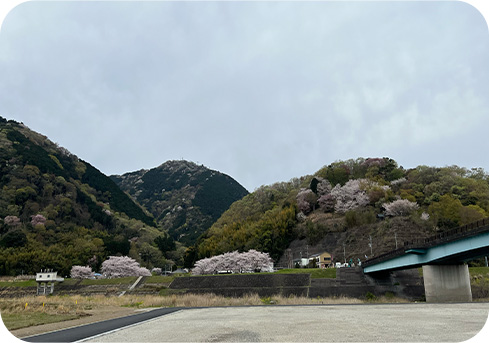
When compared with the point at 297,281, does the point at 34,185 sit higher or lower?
higher

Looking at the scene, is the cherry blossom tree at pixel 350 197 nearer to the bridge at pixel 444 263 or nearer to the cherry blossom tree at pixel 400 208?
the cherry blossom tree at pixel 400 208

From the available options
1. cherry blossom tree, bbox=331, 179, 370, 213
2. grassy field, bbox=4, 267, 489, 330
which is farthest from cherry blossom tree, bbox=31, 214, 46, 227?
cherry blossom tree, bbox=331, 179, 370, 213

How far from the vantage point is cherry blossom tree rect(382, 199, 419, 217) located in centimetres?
7231

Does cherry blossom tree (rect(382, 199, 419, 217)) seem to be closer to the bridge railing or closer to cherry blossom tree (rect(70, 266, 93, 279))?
the bridge railing

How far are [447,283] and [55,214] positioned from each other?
11400cm

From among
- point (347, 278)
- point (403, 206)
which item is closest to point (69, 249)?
point (347, 278)

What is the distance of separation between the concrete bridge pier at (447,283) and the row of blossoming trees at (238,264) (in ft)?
130

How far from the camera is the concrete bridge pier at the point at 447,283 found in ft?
108

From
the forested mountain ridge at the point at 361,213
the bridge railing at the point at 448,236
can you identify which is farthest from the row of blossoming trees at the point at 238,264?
the bridge railing at the point at 448,236

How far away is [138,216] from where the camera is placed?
16288 centimetres

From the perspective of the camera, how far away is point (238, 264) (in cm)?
7075

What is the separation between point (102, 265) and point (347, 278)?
207 ft

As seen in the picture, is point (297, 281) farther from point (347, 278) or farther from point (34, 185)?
point (34, 185)

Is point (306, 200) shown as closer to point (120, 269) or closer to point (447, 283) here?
point (120, 269)
